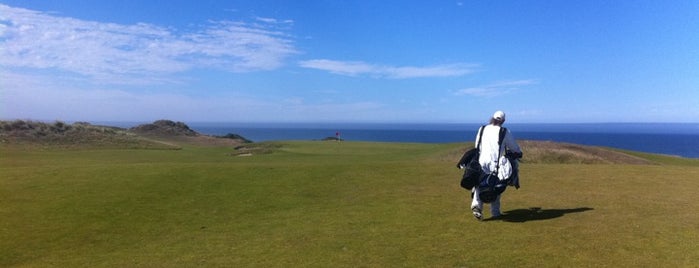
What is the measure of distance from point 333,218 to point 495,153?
4.39m

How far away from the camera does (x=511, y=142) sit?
11633 mm

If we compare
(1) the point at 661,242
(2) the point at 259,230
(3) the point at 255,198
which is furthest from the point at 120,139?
(1) the point at 661,242

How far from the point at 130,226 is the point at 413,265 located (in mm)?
8074

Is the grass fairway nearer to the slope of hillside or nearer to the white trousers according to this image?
the white trousers

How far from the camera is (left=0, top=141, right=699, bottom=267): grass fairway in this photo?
915 cm

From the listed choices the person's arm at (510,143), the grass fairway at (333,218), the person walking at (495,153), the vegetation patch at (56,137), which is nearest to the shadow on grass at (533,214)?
the grass fairway at (333,218)

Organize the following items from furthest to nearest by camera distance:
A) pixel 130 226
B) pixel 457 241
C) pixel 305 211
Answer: pixel 305 211
pixel 130 226
pixel 457 241

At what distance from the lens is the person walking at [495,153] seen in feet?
38.1

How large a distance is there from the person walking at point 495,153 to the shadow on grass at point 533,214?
620mm

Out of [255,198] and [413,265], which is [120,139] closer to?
[255,198]

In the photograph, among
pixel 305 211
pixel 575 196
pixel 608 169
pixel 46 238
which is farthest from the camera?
pixel 608 169

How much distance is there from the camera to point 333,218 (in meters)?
12.7

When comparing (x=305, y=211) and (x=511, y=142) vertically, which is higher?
(x=511, y=142)

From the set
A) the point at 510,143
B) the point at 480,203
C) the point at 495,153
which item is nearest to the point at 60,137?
the point at 480,203
